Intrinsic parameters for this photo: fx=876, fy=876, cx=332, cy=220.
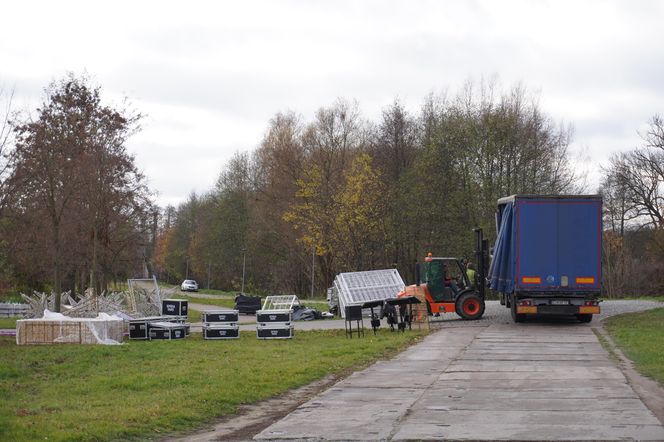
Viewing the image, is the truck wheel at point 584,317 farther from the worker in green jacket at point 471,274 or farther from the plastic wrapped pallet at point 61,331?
the plastic wrapped pallet at point 61,331

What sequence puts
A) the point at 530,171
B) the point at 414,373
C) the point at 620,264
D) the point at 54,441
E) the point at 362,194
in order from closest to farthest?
1. the point at 54,441
2. the point at 414,373
3. the point at 530,171
4. the point at 362,194
5. the point at 620,264

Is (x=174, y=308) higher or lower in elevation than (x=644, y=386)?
higher

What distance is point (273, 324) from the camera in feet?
85.3

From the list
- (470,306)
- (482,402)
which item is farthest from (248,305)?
(482,402)

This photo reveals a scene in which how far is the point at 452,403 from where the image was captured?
12.1 meters

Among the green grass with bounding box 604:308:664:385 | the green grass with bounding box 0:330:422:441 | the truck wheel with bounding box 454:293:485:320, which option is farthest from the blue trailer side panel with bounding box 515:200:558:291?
the green grass with bounding box 0:330:422:441

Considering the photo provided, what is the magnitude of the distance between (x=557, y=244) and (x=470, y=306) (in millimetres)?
4879

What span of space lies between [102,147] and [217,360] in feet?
67.7

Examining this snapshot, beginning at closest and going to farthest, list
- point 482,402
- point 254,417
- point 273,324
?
point 254,417, point 482,402, point 273,324

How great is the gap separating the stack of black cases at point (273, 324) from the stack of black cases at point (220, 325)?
41.6 inches

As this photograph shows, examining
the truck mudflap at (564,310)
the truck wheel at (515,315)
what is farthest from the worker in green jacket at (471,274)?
the truck mudflap at (564,310)

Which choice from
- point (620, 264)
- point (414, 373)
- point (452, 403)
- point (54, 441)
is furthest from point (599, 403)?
point (620, 264)

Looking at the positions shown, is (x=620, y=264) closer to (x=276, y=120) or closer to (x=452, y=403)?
(x=276, y=120)

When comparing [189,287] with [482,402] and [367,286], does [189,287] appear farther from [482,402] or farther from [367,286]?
[482,402]
